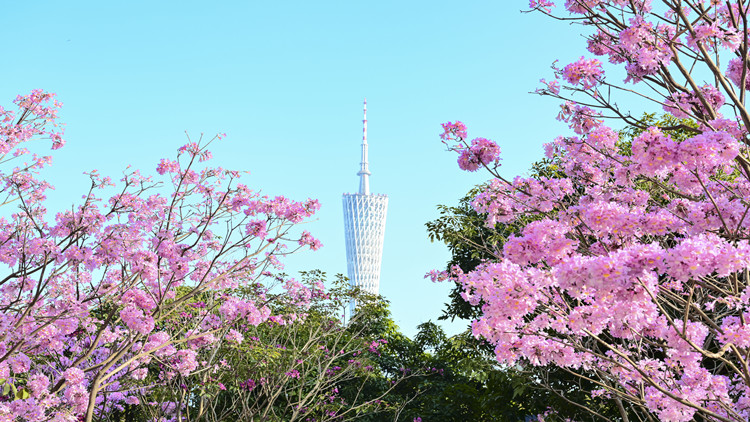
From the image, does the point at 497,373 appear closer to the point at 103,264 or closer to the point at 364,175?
the point at 103,264

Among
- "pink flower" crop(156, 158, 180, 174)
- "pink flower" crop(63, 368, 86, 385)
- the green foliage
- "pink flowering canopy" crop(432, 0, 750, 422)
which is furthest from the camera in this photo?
the green foliage

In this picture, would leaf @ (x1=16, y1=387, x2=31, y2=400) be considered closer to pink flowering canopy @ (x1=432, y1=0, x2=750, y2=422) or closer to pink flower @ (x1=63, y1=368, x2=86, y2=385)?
pink flower @ (x1=63, y1=368, x2=86, y2=385)

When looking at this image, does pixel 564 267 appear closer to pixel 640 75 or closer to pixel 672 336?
pixel 672 336

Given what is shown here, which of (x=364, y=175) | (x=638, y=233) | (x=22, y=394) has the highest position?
(x=364, y=175)

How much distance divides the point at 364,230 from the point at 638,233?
2646 inches

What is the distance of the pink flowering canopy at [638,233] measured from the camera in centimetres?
Result: 297

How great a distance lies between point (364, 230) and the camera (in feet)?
233

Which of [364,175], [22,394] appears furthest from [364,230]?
[22,394]

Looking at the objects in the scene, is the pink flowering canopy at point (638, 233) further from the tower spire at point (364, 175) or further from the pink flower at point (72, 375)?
the tower spire at point (364, 175)

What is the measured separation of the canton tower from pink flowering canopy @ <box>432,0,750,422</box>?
214 feet

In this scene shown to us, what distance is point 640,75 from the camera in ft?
15.2

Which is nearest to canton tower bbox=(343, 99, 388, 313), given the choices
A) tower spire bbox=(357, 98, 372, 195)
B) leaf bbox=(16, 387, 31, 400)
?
tower spire bbox=(357, 98, 372, 195)

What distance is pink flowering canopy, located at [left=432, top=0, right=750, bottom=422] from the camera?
9.75 feet

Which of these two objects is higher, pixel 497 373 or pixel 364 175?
pixel 364 175
